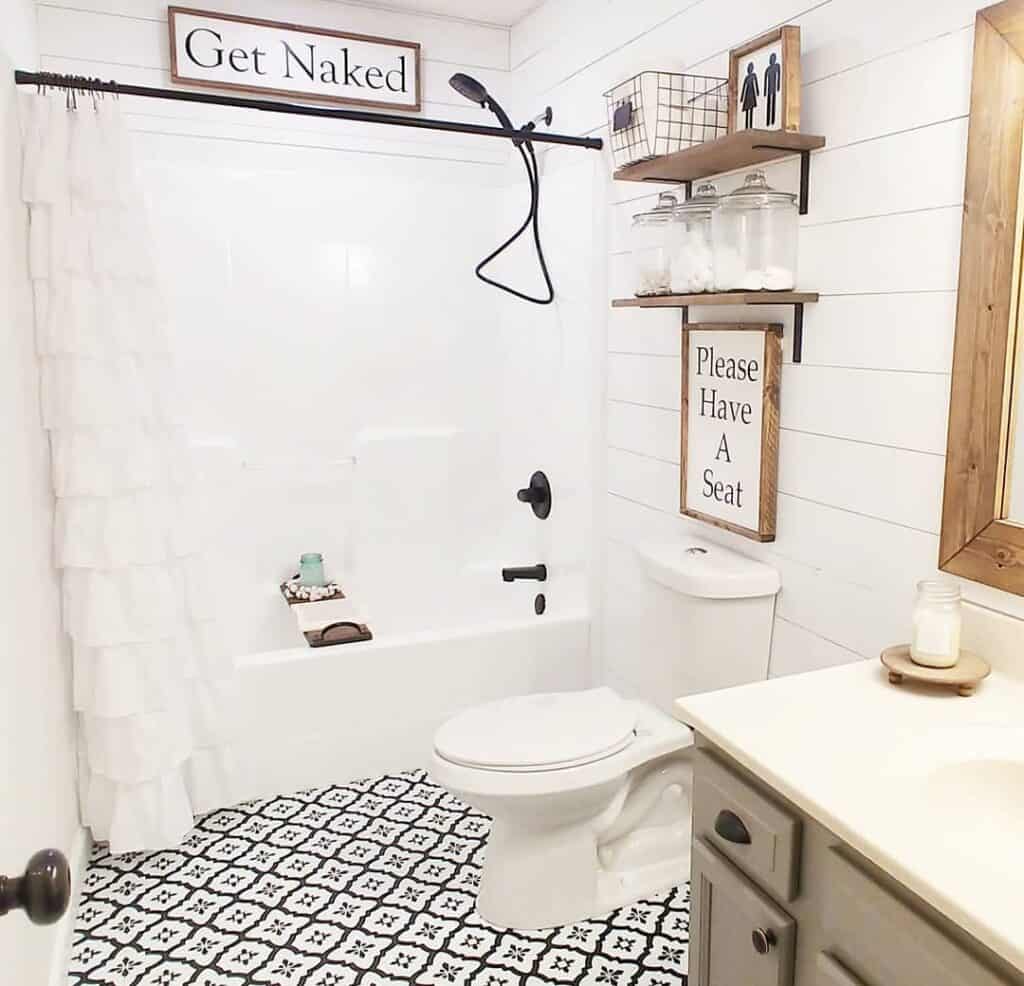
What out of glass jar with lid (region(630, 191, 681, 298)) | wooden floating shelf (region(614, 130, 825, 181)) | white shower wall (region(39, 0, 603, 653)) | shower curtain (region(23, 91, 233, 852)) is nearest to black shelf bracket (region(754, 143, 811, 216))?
wooden floating shelf (region(614, 130, 825, 181))

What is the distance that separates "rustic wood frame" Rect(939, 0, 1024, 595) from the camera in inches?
56.2

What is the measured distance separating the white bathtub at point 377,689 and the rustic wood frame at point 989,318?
1.53 meters

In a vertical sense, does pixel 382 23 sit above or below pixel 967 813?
above

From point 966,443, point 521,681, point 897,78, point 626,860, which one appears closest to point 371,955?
point 626,860

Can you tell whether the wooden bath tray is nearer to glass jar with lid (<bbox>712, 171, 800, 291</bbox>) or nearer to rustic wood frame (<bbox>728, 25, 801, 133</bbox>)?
glass jar with lid (<bbox>712, 171, 800, 291</bbox>)

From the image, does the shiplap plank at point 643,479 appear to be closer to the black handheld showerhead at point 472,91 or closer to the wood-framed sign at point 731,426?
the wood-framed sign at point 731,426

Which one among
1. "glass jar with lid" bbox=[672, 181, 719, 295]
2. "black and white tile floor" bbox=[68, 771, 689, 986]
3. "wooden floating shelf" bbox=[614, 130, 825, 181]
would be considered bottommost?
"black and white tile floor" bbox=[68, 771, 689, 986]

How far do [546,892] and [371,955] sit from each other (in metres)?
0.41

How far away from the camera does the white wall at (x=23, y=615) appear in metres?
1.56

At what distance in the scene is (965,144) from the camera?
1.52 metres

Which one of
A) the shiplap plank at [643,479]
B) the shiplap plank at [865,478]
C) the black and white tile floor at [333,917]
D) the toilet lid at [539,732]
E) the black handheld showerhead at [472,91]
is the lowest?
the black and white tile floor at [333,917]

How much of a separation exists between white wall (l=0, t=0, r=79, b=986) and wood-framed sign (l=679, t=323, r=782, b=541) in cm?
150

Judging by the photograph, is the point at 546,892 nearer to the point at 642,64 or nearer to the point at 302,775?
the point at 302,775

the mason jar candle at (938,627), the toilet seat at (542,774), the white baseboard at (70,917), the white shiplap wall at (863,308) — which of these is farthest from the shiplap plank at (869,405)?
the white baseboard at (70,917)
